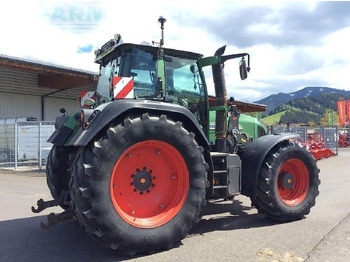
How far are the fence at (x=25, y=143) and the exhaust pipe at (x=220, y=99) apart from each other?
955 cm

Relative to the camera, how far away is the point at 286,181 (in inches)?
217

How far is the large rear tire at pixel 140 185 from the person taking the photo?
3.71 meters

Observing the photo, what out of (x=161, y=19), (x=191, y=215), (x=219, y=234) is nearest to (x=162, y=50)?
(x=161, y=19)

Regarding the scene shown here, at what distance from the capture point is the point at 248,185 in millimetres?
5172

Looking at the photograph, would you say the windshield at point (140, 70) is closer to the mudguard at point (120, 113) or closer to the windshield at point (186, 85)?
the windshield at point (186, 85)

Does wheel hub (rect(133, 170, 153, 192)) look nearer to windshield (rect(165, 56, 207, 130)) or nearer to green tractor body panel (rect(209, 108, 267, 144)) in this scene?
windshield (rect(165, 56, 207, 130))

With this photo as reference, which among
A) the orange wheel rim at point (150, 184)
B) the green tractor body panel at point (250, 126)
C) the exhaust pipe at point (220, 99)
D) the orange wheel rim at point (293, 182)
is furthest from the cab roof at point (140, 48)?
the orange wheel rim at point (293, 182)

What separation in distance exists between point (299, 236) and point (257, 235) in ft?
1.82

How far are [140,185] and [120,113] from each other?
0.95 meters

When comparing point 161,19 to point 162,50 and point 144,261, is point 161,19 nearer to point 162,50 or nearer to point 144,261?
point 162,50

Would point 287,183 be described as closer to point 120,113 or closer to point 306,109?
point 120,113

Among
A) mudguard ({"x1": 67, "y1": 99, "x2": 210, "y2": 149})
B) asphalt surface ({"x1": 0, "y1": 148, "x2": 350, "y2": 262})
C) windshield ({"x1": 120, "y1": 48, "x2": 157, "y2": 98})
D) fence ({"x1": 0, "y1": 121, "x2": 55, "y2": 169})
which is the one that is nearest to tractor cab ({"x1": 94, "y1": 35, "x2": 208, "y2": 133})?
windshield ({"x1": 120, "y1": 48, "x2": 157, "y2": 98})

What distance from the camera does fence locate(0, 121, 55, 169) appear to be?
13609 mm

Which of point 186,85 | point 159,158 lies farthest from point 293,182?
point 159,158
